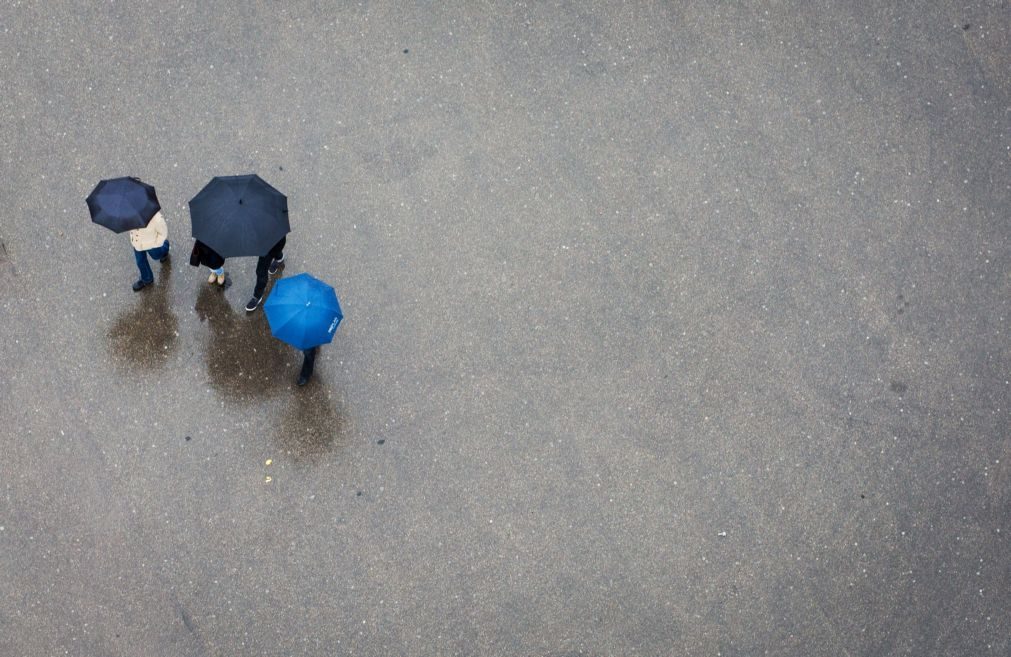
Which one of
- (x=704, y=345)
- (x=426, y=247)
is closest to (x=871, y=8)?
(x=704, y=345)

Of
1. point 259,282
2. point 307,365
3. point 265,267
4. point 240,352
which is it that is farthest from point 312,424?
point 265,267

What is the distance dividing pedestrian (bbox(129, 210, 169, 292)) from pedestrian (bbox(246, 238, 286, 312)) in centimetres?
69

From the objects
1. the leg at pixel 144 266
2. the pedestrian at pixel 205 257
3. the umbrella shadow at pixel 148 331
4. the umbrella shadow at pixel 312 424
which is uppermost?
the pedestrian at pixel 205 257

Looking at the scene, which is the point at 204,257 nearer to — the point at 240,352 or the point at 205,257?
the point at 205,257

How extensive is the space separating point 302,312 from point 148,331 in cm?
177

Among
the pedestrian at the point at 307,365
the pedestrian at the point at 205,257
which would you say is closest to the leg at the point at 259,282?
the pedestrian at the point at 205,257

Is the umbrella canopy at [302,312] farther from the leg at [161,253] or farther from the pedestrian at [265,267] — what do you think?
the leg at [161,253]

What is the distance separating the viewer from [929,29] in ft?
28.4

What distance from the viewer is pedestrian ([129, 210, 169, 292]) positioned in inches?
276

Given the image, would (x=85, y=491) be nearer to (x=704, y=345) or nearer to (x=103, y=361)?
(x=103, y=361)

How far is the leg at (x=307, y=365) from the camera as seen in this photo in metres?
7.32

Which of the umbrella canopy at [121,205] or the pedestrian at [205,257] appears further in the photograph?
the pedestrian at [205,257]

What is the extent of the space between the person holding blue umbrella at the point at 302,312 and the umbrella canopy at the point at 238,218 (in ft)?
1.09

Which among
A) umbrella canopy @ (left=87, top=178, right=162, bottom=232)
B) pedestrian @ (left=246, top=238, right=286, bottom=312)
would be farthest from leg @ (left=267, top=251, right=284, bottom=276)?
umbrella canopy @ (left=87, top=178, right=162, bottom=232)
